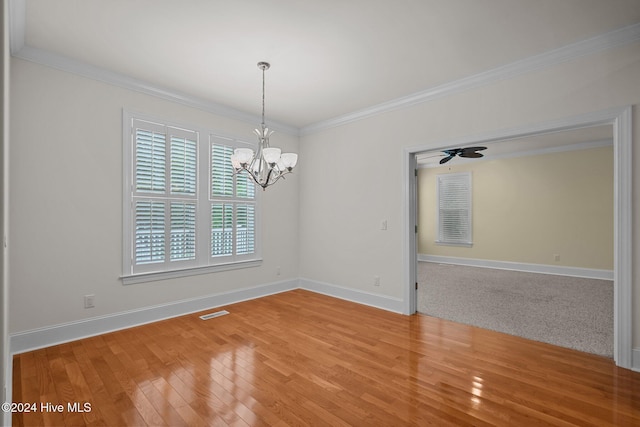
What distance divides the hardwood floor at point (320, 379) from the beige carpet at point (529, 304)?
0.38 metres

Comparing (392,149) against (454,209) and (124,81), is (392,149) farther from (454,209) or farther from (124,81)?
(454,209)

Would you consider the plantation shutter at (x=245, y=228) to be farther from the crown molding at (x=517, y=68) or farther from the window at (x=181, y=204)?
the crown molding at (x=517, y=68)

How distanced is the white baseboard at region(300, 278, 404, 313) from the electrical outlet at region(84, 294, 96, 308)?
3066mm

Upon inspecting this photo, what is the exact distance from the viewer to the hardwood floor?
207 centimetres

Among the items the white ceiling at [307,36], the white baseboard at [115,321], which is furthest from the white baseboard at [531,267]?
the white baseboard at [115,321]

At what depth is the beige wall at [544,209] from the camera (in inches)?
249

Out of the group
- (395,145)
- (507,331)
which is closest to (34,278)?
(395,145)

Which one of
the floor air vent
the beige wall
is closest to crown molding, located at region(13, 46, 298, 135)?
the floor air vent

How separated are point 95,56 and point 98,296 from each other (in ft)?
8.21

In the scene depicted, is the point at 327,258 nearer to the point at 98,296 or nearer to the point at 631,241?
the point at 98,296

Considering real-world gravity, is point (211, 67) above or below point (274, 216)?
above

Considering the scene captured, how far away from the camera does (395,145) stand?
4.29 metres

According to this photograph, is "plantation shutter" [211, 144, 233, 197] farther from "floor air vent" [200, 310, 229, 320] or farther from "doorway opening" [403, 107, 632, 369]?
"doorway opening" [403, 107, 632, 369]

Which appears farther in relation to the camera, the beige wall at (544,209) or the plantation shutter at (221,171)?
the beige wall at (544,209)
